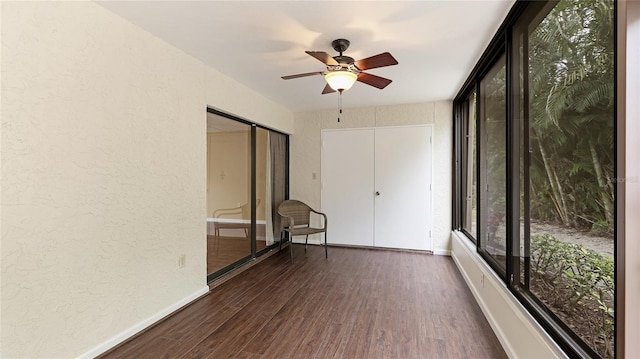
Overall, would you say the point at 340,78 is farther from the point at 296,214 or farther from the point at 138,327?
the point at 296,214

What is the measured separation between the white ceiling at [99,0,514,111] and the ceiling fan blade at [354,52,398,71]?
10.8 inches

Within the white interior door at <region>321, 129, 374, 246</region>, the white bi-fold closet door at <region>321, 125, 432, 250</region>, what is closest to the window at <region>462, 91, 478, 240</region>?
the white bi-fold closet door at <region>321, 125, 432, 250</region>

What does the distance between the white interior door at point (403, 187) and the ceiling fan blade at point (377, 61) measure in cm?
262

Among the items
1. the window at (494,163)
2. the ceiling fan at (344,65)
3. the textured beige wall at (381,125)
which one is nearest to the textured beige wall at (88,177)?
the ceiling fan at (344,65)

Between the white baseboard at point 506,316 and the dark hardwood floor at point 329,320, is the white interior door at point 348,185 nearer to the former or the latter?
the dark hardwood floor at point 329,320

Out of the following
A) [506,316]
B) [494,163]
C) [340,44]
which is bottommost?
[506,316]

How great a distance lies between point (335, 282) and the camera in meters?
3.45

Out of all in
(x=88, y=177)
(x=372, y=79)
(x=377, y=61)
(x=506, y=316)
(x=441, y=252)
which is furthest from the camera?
A: (x=441, y=252)

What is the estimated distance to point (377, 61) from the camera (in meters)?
2.26

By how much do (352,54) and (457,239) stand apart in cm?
290

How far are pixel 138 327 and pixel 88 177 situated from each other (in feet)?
4.14

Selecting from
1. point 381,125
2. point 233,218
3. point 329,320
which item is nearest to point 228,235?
point 233,218

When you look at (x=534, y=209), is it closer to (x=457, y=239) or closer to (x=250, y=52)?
(x=457, y=239)

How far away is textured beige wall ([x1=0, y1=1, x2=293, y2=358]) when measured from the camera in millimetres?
1631
